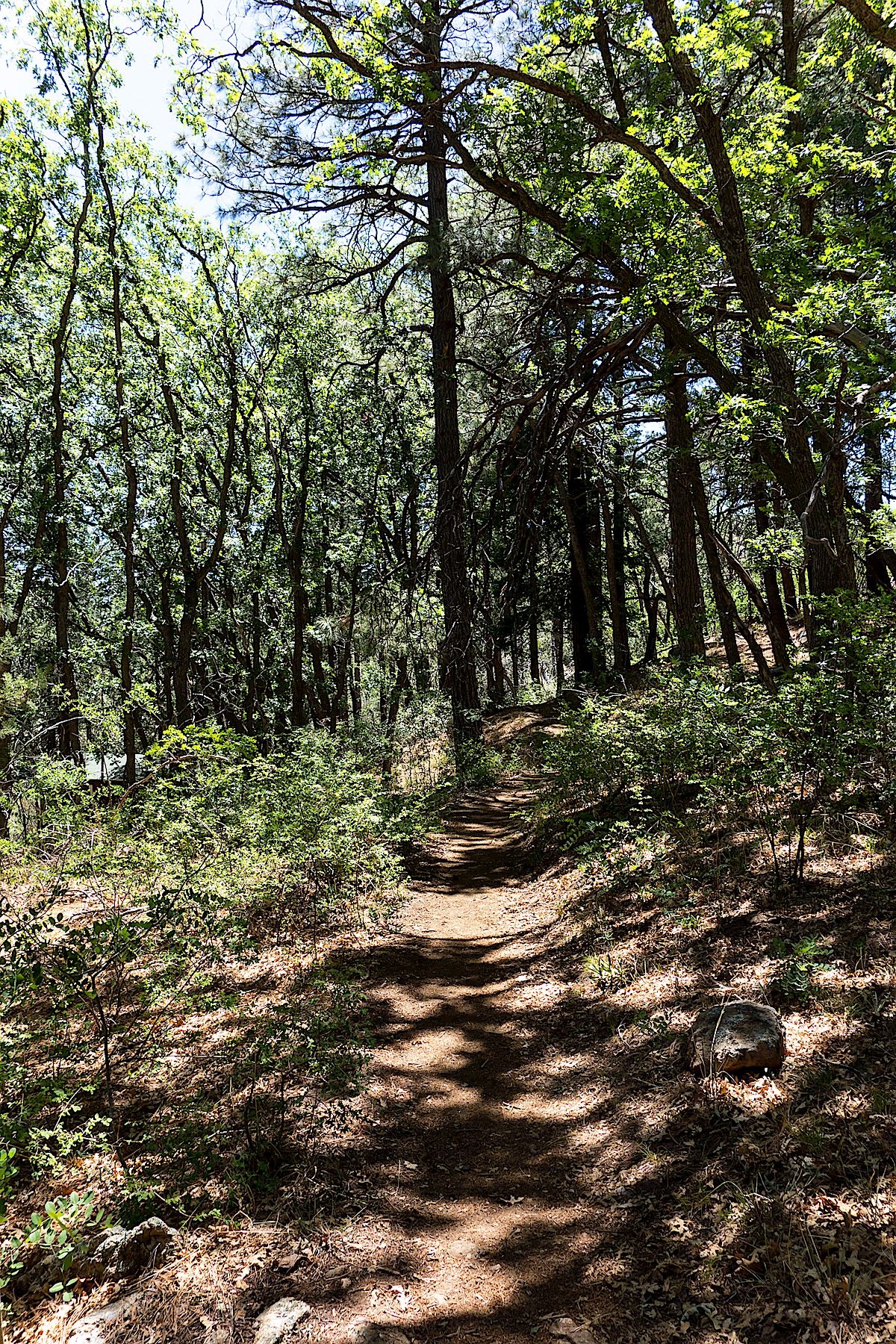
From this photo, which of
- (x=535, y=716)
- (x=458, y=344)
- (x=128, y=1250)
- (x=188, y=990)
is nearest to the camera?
(x=128, y=1250)

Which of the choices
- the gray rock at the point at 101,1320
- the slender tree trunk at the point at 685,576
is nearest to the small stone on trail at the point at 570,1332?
the gray rock at the point at 101,1320

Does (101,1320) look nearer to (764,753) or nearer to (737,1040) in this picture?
(737,1040)

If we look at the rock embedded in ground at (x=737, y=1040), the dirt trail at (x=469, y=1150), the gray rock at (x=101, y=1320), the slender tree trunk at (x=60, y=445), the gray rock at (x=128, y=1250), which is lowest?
the dirt trail at (x=469, y=1150)

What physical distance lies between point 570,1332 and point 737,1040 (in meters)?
1.41

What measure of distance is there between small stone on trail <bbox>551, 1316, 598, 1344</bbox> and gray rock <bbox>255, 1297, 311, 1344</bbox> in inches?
35.1

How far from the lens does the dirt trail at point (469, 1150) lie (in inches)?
105

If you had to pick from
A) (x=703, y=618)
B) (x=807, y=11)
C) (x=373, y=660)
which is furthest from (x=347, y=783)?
(x=807, y=11)

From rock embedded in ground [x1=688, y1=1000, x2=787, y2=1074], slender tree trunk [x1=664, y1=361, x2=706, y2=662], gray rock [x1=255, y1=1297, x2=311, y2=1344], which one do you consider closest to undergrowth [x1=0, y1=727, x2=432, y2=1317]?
gray rock [x1=255, y1=1297, x2=311, y2=1344]

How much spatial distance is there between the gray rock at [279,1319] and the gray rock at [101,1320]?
50 cm

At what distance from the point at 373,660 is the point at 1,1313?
8.33m

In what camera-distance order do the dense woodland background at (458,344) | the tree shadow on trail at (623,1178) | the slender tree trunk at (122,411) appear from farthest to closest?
the slender tree trunk at (122,411), the dense woodland background at (458,344), the tree shadow on trail at (623,1178)

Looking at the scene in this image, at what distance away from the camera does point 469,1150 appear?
364 cm

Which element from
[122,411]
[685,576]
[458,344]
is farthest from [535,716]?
[122,411]

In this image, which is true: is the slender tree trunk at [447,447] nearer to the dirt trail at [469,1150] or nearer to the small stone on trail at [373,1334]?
the dirt trail at [469,1150]
